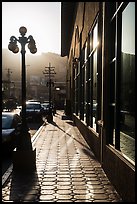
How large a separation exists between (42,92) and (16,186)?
124 m

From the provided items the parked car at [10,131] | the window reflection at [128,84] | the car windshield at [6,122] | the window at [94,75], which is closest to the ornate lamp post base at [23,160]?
the parked car at [10,131]

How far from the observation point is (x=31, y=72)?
515 ft

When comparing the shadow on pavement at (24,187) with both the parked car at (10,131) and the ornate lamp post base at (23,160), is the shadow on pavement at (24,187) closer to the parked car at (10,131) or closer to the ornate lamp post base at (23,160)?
the ornate lamp post base at (23,160)

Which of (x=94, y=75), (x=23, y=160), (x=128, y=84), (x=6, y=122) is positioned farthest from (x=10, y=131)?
(x=128, y=84)

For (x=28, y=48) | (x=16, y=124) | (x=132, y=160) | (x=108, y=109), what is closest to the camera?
(x=132, y=160)

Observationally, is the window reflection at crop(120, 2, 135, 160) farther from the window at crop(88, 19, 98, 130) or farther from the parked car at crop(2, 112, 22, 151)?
the parked car at crop(2, 112, 22, 151)

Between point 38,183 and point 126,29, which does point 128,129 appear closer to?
point 126,29

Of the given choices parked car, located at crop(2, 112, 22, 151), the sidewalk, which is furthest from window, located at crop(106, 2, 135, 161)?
parked car, located at crop(2, 112, 22, 151)

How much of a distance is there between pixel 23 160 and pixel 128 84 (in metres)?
4.12

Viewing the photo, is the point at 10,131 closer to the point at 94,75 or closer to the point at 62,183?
the point at 94,75

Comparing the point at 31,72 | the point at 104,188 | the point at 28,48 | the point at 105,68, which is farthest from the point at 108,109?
the point at 31,72

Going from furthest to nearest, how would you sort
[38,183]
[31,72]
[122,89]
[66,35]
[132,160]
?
[31,72] < [66,35] < [38,183] < [122,89] < [132,160]

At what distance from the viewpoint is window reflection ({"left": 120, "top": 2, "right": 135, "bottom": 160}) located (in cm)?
591

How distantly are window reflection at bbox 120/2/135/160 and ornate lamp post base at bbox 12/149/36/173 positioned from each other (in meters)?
3.06
